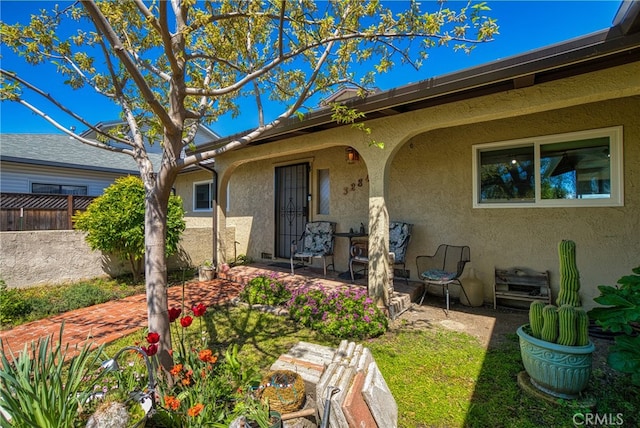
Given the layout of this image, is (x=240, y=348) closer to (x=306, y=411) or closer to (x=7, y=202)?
(x=306, y=411)

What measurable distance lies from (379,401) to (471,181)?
4249mm

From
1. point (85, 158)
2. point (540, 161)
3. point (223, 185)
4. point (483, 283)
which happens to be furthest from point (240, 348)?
point (85, 158)

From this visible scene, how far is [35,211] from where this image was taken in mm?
8352

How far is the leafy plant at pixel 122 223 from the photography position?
620 centimetres

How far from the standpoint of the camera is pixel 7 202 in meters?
8.23

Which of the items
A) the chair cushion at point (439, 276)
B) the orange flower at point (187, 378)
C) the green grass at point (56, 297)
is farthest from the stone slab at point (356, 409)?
the green grass at point (56, 297)

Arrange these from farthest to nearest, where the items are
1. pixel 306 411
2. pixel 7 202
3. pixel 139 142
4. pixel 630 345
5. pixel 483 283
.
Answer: pixel 7 202 → pixel 483 283 → pixel 139 142 → pixel 630 345 → pixel 306 411

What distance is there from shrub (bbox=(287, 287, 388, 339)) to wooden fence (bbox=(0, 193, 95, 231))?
26.9 ft

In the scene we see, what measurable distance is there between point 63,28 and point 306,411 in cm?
526

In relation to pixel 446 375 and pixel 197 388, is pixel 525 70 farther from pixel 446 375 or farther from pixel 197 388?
pixel 197 388

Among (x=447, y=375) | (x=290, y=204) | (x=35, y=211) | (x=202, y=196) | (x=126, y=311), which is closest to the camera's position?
(x=447, y=375)

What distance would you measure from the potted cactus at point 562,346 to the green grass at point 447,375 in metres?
0.16

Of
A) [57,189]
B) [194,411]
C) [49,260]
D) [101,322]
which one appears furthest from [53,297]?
[57,189]

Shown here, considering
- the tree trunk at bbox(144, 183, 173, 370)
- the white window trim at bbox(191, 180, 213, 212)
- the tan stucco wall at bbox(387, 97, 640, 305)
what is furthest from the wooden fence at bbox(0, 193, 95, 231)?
the tan stucco wall at bbox(387, 97, 640, 305)
